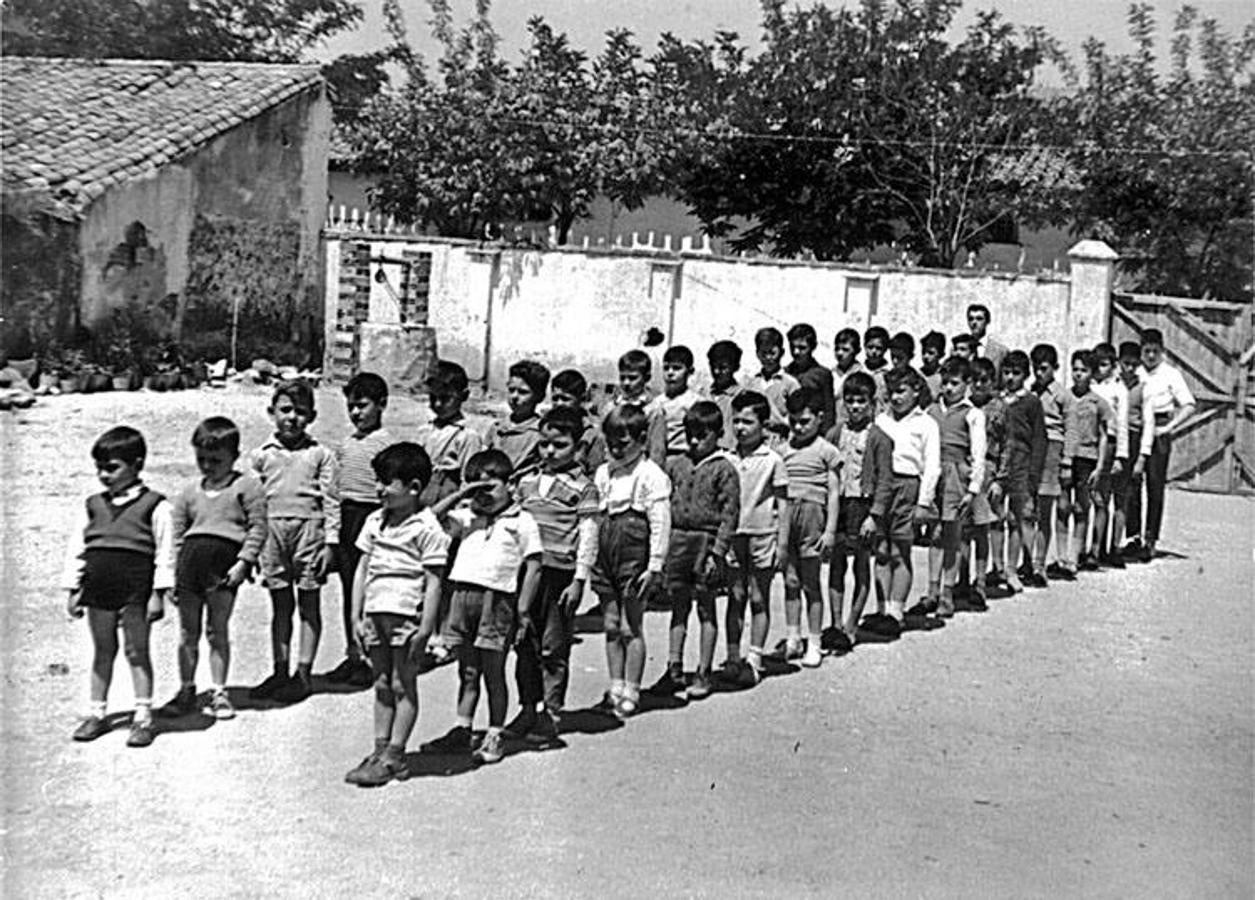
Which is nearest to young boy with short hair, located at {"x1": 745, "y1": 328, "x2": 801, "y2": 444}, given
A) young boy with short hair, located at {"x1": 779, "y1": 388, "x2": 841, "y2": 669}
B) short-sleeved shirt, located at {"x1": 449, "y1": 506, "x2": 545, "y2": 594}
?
young boy with short hair, located at {"x1": 779, "y1": 388, "x2": 841, "y2": 669}

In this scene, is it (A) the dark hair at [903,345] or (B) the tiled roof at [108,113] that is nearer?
(A) the dark hair at [903,345]

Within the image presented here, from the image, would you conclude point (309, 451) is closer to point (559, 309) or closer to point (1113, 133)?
Result: point (559, 309)

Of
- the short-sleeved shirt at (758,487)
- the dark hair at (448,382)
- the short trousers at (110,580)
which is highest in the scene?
the dark hair at (448,382)

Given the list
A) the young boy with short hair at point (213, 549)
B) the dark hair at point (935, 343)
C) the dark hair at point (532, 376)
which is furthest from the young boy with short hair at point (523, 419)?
the dark hair at point (935, 343)

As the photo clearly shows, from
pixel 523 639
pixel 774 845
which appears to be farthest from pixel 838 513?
pixel 774 845

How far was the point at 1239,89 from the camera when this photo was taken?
21.2 m

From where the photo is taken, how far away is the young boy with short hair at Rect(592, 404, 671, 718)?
6238mm

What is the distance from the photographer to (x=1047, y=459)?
9375mm

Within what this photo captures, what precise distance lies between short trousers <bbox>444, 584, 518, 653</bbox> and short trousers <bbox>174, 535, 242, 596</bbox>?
86cm

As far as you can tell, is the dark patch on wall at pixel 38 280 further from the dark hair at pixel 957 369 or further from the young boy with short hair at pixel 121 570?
the young boy with short hair at pixel 121 570

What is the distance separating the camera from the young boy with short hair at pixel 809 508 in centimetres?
718

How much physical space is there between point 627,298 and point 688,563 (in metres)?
10.6

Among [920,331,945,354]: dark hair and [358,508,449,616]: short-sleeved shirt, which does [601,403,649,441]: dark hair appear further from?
[920,331,945,354]: dark hair

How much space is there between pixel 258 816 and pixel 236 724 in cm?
87
